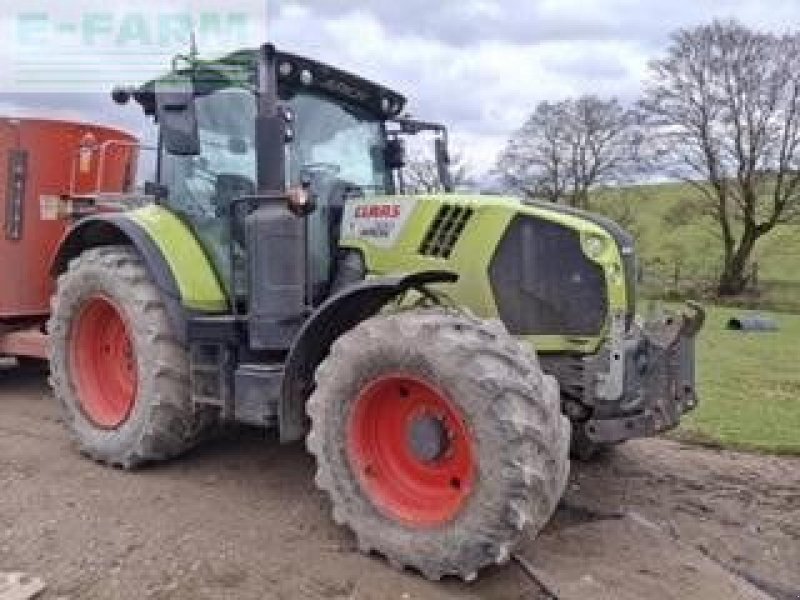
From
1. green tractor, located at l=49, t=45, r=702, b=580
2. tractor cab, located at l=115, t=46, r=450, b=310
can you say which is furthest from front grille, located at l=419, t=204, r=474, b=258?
tractor cab, located at l=115, t=46, r=450, b=310

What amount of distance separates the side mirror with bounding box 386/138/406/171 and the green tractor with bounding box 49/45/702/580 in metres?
0.02

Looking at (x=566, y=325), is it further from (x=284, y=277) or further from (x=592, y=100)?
(x=592, y=100)

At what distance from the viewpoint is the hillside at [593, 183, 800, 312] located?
3869cm

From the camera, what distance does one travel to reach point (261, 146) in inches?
237

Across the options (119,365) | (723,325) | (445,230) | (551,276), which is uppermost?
(445,230)

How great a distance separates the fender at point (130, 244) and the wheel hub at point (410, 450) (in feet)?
4.91

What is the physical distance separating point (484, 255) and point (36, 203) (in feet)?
14.9

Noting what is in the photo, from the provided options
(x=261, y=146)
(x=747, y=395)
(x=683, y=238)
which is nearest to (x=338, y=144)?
(x=261, y=146)

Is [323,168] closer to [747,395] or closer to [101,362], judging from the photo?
[101,362]

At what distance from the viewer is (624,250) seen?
5.79m

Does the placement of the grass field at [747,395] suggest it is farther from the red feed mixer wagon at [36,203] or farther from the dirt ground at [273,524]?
the red feed mixer wagon at [36,203]

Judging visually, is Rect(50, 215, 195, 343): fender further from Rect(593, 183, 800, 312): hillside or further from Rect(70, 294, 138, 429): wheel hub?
Rect(593, 183, 800, 312): hillside

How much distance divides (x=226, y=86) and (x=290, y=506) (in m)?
2.44

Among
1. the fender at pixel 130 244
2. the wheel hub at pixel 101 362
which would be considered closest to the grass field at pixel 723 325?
the fender at pixel 130 244
